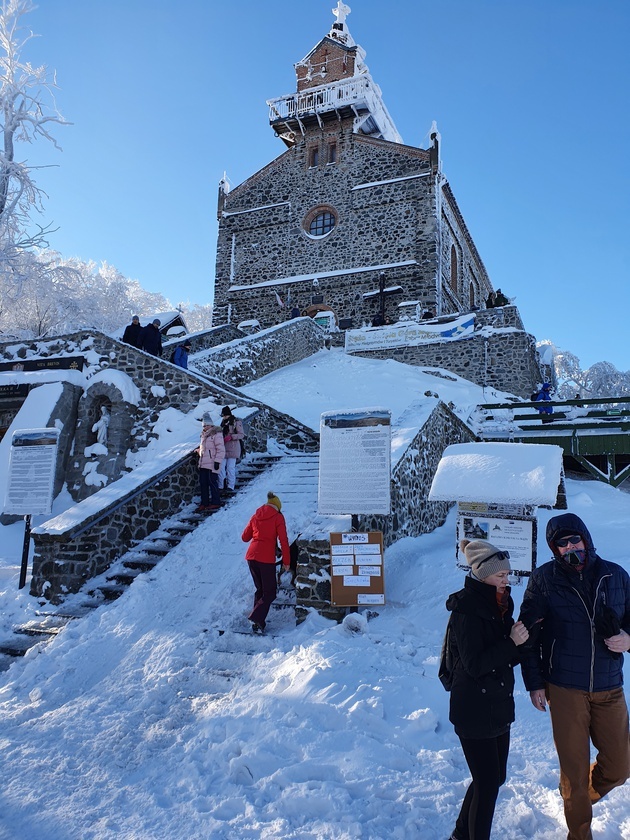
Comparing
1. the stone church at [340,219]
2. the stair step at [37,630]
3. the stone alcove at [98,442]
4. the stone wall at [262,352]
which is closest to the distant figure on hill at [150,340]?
the stone alcove at [98,442]

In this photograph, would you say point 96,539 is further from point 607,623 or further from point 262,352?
point 262,352

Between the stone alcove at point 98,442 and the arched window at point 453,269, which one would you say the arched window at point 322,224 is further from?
the stone alcove at point 98,442

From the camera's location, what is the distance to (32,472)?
8.12 meters

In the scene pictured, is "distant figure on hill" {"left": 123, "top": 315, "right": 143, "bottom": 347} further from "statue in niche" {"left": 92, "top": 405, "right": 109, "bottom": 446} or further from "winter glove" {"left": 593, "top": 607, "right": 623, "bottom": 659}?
"winter glove" {"left": 593, "top": 607, "right": 623, "bottom": 659}

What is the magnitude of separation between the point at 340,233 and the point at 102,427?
17193mm

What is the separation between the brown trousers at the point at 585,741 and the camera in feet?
9.21

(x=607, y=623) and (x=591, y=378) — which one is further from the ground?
(x=591, y=378)

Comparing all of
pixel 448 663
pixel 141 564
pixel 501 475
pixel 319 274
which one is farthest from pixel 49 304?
pixel 448 663

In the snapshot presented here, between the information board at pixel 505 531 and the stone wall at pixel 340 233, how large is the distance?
19.0 m

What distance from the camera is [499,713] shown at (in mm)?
2725

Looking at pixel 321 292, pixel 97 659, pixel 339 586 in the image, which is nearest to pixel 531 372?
pixel 321 292

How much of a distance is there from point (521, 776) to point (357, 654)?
166 cm

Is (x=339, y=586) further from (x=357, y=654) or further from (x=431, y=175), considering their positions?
(x=431, y=175)

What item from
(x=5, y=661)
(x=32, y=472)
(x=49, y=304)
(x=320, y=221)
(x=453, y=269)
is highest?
(x=320, y=221)
